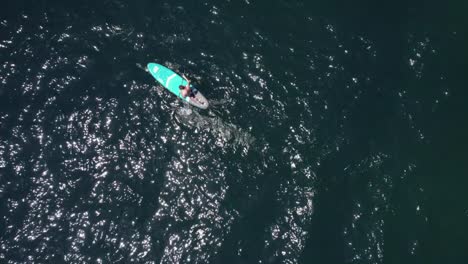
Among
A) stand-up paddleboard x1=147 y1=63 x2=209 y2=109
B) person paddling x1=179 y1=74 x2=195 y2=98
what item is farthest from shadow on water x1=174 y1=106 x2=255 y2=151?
person paddling x1=179 y1=74 x2=195 y2=98

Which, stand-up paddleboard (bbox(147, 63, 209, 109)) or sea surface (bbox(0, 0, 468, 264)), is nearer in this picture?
sea surface (bbox(0, 0, 468, 264))

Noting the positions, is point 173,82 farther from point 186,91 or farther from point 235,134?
point 235,134

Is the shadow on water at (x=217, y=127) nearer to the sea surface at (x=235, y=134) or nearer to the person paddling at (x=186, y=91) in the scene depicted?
the sea surface at (x=235, y=134)

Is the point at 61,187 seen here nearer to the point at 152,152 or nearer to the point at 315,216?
the point at 152,152

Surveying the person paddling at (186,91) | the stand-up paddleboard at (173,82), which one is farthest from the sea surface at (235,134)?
the person paddling at (186,91)

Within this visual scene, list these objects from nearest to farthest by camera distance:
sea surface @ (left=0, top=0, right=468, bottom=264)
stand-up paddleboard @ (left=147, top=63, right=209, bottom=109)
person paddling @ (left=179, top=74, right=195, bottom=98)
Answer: sea surface @ (left=0, top=0, right=468, bottom=264) < person paddling @ (left=179, top=74, right=195, bottom=98) < stand-up paddleboard @ (left=147, top=63, right=209, bottom=109)

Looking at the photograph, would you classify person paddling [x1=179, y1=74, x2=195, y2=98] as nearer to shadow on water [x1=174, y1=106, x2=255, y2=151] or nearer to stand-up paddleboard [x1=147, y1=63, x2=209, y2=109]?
stand-up paddleboard [x1=147, y1=63, x2=209, y2=109]

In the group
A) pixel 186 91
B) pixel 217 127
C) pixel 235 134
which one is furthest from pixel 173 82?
pixel 235 134

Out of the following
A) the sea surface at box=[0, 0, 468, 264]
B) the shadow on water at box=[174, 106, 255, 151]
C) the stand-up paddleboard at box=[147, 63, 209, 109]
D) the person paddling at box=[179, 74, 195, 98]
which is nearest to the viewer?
the sea surface at box=[0, 0, 468, 264]
